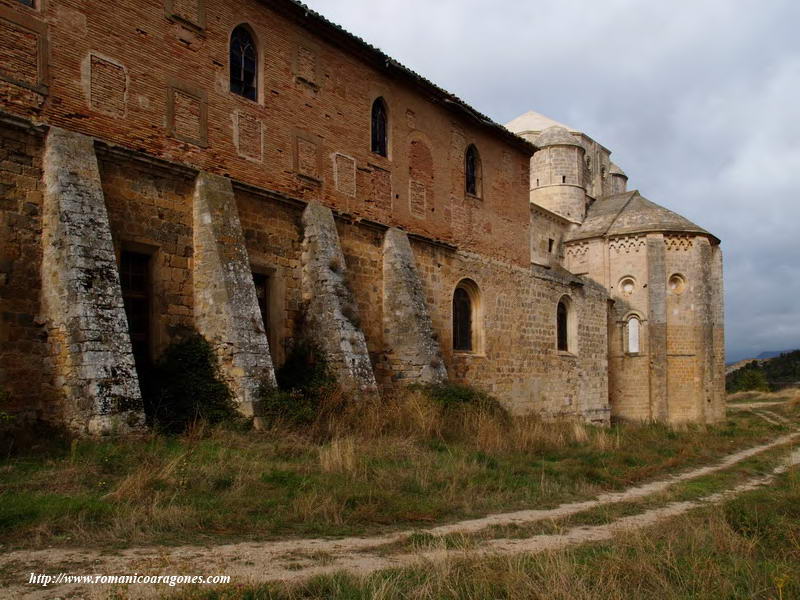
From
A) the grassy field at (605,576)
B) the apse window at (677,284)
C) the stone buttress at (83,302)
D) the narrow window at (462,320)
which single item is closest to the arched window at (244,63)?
the stone buttress at (83,302)

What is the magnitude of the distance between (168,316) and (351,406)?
3514mm

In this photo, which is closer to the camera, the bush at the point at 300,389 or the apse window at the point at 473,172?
the bush at the point at 300,389

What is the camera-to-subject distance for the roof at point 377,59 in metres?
14.4

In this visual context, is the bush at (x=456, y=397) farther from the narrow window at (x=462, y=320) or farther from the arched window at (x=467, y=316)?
the arched window at (x=467, y=316)

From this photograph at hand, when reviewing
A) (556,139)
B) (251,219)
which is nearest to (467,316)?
(251,219)

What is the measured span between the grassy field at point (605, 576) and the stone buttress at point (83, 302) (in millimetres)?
5343

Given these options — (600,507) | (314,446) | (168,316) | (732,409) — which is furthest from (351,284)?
(732,409)

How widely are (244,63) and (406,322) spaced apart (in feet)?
21.4

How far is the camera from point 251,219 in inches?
533

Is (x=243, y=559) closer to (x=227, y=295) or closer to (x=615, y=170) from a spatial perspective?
(x=227, y=295)

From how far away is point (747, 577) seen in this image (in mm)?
5250

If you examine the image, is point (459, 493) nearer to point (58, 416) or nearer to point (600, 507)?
point (600, 507)

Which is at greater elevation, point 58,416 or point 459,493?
point 58,416

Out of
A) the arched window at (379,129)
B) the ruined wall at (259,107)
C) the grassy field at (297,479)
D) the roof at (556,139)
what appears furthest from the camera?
the roof at (556,139)
